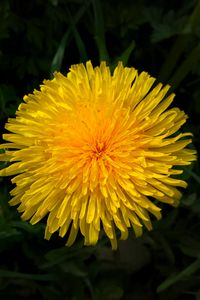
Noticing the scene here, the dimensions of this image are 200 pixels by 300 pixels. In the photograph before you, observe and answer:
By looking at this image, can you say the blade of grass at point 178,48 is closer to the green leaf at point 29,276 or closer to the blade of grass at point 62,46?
the blade of grass at point 62,46

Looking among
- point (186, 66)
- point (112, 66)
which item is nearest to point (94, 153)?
point (112, 66)

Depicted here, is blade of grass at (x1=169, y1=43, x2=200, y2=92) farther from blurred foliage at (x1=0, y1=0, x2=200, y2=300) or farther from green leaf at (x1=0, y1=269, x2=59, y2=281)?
green leaf at (x1=0, y1=269, x2=59, y2=281)

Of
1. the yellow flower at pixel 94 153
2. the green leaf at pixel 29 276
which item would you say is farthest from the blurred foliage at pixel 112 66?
the yellow flower at pixel 94 153

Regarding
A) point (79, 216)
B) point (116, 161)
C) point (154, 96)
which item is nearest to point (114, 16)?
point (154, 96)

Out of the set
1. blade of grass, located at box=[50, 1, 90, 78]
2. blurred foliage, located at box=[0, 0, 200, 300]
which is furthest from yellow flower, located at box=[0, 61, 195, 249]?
blade of grass, located at box=[50, 1, 90, 78]

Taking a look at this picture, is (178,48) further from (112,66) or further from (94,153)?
(94,153)

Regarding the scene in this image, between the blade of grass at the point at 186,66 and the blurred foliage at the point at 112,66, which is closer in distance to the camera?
the blurred foliage at the point at 112,66
